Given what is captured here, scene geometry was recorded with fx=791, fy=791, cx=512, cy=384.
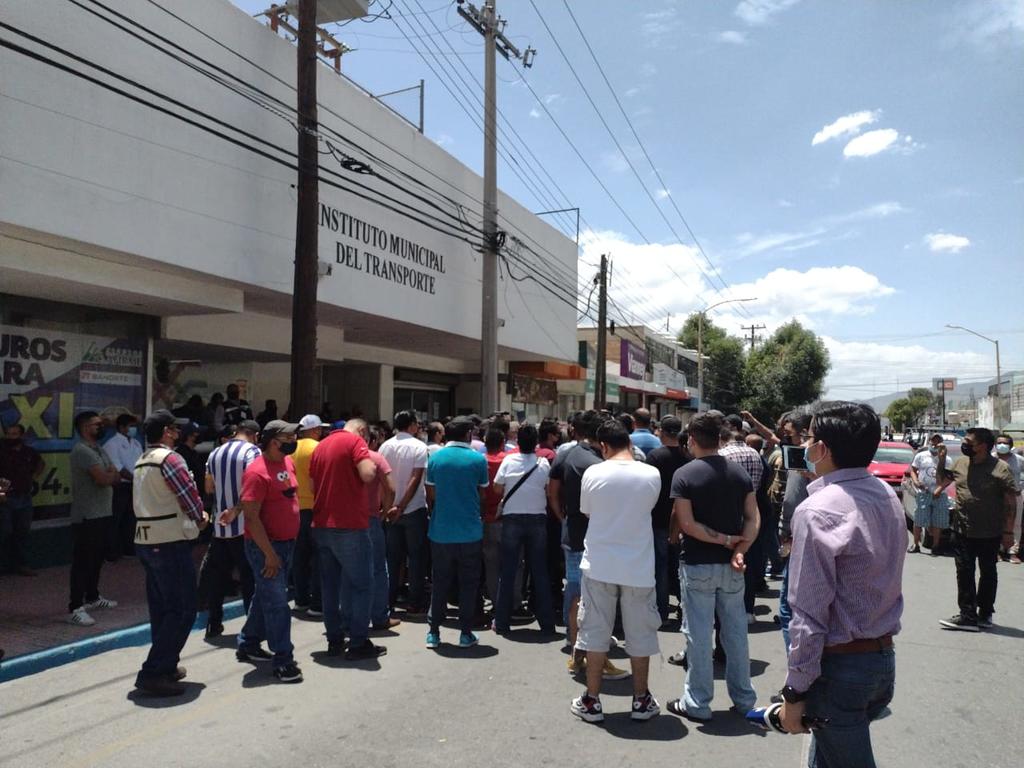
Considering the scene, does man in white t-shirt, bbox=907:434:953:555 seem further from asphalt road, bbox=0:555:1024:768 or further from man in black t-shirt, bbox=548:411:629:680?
man in black t-shirt, bbox=548:411:629:680

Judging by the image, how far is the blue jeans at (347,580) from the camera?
6.25m

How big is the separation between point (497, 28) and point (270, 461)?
14178mm

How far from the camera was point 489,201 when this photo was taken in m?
16.6

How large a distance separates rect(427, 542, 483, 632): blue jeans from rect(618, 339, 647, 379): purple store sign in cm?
2878

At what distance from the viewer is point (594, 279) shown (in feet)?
87.3

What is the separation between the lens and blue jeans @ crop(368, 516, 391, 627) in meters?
7.12

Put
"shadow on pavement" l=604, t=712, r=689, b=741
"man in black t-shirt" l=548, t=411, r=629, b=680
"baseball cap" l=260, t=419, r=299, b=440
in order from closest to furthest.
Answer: "shadow on pavement" l=604, t=712, r=689, b=741, "baseball cap" l=260, t=419, r=299, b=440, "man in black t-shirt" l=548, t=411, r=629, b=680

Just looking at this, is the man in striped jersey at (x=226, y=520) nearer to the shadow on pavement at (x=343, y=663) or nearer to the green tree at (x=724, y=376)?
the shadow on pavement at (x=343, y=663)

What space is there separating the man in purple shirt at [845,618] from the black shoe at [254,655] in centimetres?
455

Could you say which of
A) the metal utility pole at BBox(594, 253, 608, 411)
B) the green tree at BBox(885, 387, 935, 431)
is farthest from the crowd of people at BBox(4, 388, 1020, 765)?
the green tree at BBox(885, 387, 935, 431)

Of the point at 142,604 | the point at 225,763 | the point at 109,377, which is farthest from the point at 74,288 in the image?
the point at 225,763

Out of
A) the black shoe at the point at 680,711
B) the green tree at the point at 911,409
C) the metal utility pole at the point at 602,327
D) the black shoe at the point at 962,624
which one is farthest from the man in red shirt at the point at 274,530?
the green tree at the point at 911,409

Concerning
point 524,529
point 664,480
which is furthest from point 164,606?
point 664,480

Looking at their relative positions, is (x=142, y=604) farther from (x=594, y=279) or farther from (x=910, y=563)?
(x=594, y=279)
